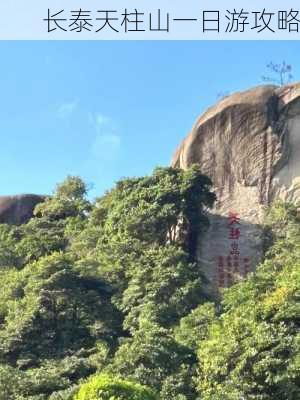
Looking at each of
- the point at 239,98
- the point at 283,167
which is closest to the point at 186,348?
the point at 283,167

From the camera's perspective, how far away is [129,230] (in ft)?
56.2

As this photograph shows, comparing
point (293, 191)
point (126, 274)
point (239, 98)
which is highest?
point (239, 98)

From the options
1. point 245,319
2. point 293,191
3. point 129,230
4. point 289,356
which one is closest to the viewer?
point 289,356

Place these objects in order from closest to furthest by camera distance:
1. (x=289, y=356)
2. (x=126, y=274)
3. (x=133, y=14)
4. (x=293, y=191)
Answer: (x=133, y=14)
(x=289, y=356)
(x=126, y=274)
(x=293, y=191)

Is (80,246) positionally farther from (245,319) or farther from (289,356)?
(289,356)

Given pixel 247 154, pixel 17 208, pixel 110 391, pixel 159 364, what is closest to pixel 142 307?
pixel 159 364

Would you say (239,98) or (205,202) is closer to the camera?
(205,202)

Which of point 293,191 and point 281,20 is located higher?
point 281,20

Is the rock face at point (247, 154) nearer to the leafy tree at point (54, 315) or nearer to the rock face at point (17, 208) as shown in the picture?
the leafy tree at point (54, 315)

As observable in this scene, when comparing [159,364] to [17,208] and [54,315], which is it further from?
[17,208]

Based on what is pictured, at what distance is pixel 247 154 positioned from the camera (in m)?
19.0

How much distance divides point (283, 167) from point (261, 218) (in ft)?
5.40

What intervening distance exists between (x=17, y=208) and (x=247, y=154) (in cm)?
852

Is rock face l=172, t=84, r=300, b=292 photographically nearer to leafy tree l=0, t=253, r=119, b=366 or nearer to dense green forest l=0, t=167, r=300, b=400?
dense green forest l=0, t=167, r=300, b=400
